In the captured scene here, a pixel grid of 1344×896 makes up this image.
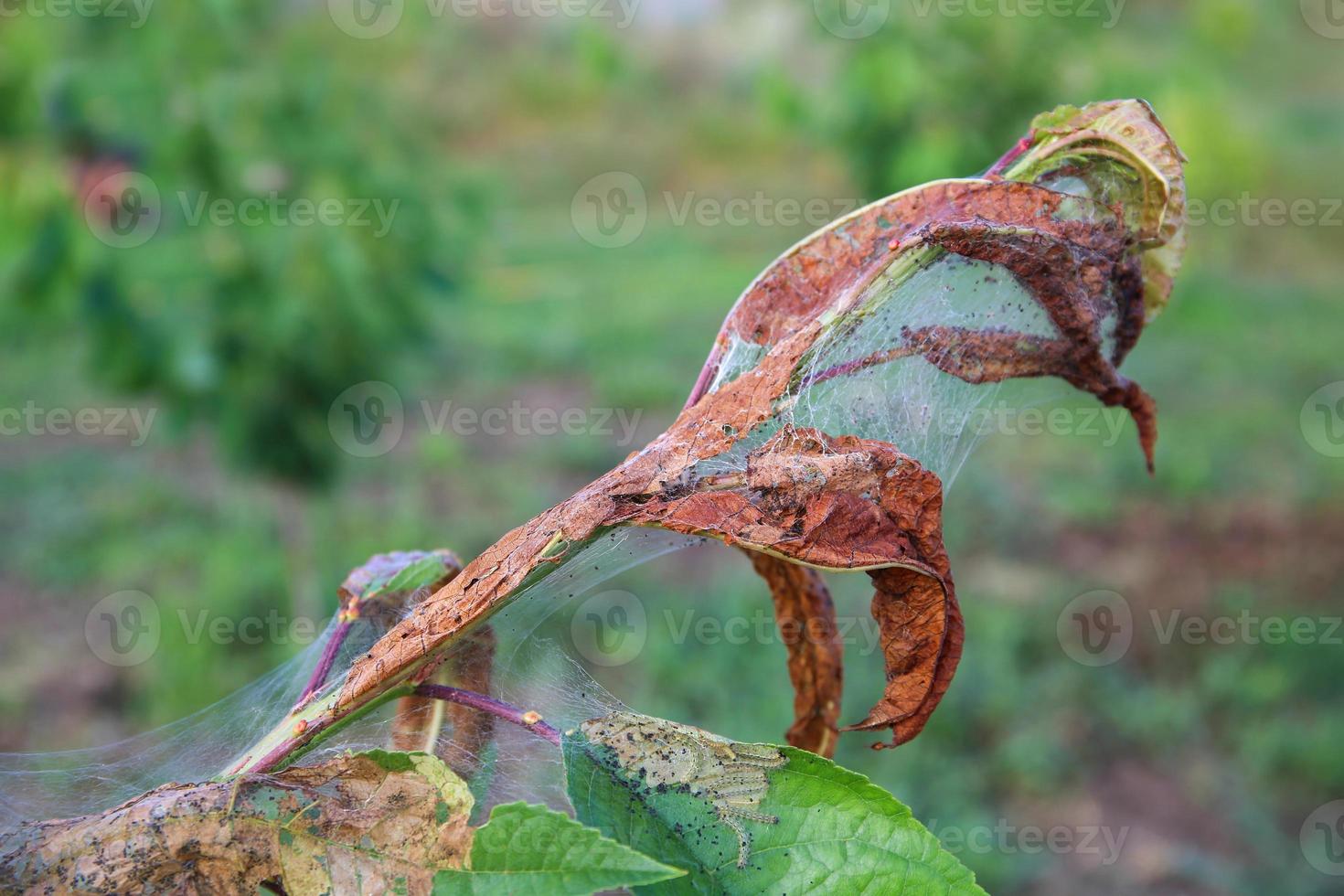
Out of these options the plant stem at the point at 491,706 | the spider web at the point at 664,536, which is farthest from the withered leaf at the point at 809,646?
the plant stem at the point at 491,706

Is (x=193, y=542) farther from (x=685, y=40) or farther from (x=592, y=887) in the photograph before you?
(x=685, y=40)

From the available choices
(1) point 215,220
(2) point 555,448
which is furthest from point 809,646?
(2) point 555,448

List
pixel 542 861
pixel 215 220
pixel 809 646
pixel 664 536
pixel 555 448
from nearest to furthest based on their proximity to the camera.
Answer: pixel 542 861 < pixel 664 536 < pixel 809 646 < pixel 215 220 < pixel 555 448

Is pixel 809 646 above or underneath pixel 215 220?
underneath

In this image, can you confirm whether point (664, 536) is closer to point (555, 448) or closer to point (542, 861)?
point (542, 861)

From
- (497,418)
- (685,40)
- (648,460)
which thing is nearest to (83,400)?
(497,418)

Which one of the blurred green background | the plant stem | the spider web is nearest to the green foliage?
the blurred green background
